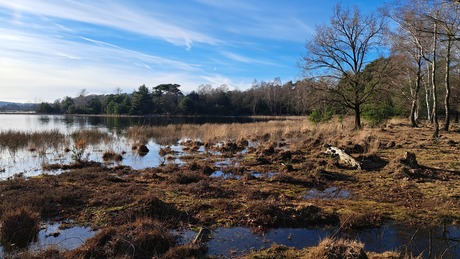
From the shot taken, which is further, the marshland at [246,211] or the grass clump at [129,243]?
the marshland at [246,211]

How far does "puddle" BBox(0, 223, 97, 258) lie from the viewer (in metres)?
4.45

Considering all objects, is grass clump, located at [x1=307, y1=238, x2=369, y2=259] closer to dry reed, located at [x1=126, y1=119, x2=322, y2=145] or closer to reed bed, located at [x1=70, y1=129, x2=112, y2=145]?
dry reed, located at [x1=126, y1=119, x2=322, y2=145]

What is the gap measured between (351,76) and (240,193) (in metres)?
17.7

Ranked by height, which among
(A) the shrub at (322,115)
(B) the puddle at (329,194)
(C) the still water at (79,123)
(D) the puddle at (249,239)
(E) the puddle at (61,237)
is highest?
(A) the shrub at (322,115)

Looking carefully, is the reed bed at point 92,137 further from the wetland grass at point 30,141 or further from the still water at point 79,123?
the still water at point 79,123

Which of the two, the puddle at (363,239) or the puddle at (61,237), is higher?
the puddle at (363,239)

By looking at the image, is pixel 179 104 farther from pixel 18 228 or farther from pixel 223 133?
pixel 18 228

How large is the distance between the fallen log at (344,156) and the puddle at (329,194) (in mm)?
2487

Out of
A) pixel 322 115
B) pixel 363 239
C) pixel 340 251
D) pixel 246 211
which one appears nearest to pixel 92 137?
pixel 322 115

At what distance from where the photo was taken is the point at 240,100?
3292 inches

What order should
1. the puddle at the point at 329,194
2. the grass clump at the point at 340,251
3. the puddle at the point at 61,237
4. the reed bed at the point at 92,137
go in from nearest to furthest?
the grass clump at the point at 340,251
the puddle at the point at 61,237
the puddle at the point at 329,194
the reed bed at the point at 92,137

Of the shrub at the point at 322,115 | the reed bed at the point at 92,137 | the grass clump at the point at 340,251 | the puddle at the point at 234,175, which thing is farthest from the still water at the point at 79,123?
the grass clump at the point at 340,251

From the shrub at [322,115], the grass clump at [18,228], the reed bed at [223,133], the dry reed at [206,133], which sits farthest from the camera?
the shrub at [322,115]

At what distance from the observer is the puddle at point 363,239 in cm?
420
